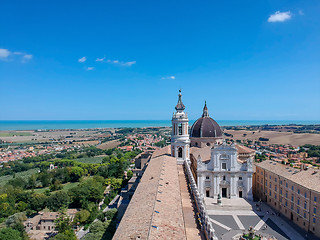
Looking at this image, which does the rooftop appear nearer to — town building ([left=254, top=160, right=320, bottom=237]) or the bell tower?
town building ([left=254, top=160, right=320, bottom=237])

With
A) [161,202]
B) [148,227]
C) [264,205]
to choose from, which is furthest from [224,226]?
[148,227]

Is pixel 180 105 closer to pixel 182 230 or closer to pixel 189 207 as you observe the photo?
pixel 189 207

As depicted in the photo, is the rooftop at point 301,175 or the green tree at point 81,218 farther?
the green tree at point 81,218

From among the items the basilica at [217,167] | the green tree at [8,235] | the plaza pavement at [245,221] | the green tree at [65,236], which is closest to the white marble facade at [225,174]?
the basilica at [217,167]

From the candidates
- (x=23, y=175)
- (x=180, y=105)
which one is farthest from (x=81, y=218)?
(x=23, y=175)

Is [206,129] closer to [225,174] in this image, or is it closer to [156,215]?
[225,174]

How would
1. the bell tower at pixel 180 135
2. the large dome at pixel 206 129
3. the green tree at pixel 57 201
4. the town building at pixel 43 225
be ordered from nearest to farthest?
the town building at pixel 43 225
the bell tower at pixel 180 135
the green tree at pixel 57 201
the large dome at pixel 206 129

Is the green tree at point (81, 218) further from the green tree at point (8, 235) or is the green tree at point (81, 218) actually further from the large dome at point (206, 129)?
the large dome at point (206, 129)

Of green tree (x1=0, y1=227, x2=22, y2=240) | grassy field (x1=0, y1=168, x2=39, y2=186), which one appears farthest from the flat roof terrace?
grassy field (x1=0, y1=168, x2=39, y2=186)
